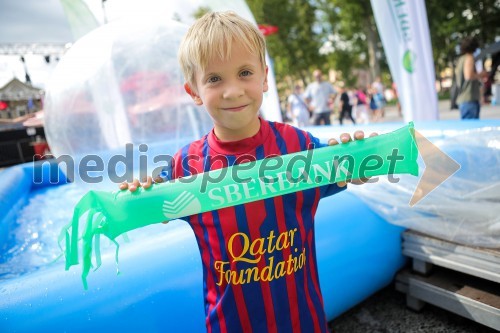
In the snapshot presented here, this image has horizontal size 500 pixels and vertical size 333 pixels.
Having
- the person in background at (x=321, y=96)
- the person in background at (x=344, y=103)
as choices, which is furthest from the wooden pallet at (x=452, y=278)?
the person in background at (x=344, y=103)

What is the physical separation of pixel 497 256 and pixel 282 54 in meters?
26.6

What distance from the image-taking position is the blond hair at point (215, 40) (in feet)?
3.53

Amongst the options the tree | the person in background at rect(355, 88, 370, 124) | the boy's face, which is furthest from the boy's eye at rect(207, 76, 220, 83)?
the tree

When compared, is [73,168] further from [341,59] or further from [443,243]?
[341,59]

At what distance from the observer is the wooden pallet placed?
6.38 feet

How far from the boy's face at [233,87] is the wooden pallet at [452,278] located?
5.33ft

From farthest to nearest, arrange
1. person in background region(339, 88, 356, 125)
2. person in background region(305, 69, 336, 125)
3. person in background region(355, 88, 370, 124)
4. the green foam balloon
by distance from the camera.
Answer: person in background region(355, 88, 370, 124)
person in background region(339, 88, 356, 125)
person in background region(305, 69, 336, 125)
the green foam balloon

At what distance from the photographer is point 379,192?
2498mm

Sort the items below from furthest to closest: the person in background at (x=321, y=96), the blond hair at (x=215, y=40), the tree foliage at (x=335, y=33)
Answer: the tree foliage at (x=335, y=33)
the person in background at (x=321, y=96)
the blond hair at (x=215, y=40)

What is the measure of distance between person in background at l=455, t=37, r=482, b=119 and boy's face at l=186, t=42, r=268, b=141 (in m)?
4.45

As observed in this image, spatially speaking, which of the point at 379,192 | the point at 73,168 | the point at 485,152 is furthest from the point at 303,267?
the point at 73,168
